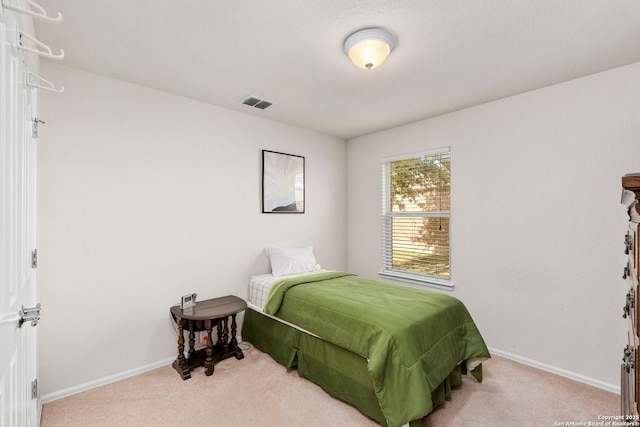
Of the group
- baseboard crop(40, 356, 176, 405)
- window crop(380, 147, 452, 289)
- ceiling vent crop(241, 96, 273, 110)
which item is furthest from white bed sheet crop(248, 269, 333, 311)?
ceiling vent crop(241, 96, 273, 110)

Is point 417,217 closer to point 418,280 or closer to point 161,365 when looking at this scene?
point 418,280

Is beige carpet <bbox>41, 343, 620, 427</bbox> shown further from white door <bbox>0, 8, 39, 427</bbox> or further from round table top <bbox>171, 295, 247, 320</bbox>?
white door <bbox>0, 8, 39, 427</bbox>

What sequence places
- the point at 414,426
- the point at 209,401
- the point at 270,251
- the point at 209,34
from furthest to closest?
the point at 270,251 < the point at 209,401 < the point at 209,34 < the point at 414,426

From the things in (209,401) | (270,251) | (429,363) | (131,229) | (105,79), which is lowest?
(209,401)

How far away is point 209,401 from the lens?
2197 millimetres

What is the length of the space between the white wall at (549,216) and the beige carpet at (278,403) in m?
0.39

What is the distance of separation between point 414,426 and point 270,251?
7.14 feet

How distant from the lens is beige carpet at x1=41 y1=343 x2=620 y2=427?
6.54 ft

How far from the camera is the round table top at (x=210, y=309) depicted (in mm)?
2475

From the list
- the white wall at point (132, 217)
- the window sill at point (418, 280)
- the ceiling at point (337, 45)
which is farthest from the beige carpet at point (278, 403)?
the ceiling at point (337, 45)

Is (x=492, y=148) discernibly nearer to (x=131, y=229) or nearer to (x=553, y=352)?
(x=553, y=352)

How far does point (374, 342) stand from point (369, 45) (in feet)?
6.19

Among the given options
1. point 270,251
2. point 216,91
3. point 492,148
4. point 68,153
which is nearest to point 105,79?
point 68,153

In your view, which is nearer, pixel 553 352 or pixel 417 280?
pixel 553 352
